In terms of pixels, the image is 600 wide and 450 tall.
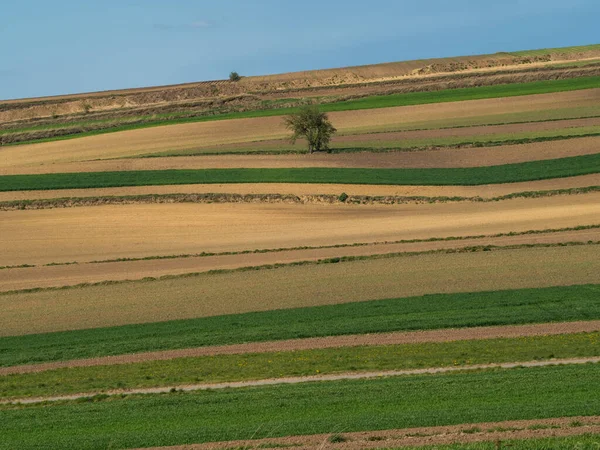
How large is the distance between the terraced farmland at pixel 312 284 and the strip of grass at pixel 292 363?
0.11 meters

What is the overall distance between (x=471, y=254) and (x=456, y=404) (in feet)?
74.8

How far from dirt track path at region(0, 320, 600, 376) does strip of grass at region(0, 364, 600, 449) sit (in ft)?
16.8

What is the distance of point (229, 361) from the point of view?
2850 centimetres

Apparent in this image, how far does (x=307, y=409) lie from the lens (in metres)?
21.1

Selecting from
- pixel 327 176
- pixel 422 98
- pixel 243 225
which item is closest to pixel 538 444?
pixel 243 225

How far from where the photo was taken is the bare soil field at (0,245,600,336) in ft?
120

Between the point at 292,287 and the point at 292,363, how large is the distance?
38.4 feet

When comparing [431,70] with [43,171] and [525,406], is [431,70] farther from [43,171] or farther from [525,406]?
[525,406]

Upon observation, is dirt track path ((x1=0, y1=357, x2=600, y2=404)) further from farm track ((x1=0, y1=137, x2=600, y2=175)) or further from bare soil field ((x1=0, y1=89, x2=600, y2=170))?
bare soil field ((x1=0, y1=89, x2=600, y2=170))

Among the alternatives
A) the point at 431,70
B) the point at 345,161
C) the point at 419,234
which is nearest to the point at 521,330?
the point at 419,234

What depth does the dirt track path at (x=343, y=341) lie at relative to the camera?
29469 mm

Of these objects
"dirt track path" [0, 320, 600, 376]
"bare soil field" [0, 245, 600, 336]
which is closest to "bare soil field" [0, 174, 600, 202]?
"bare soil field" [0, 245, 600, 336]

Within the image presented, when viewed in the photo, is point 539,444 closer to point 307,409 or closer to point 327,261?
point 307,409

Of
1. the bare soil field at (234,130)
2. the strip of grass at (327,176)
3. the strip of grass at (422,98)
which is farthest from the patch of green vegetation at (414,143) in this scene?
the strip of grass at (422,98)
